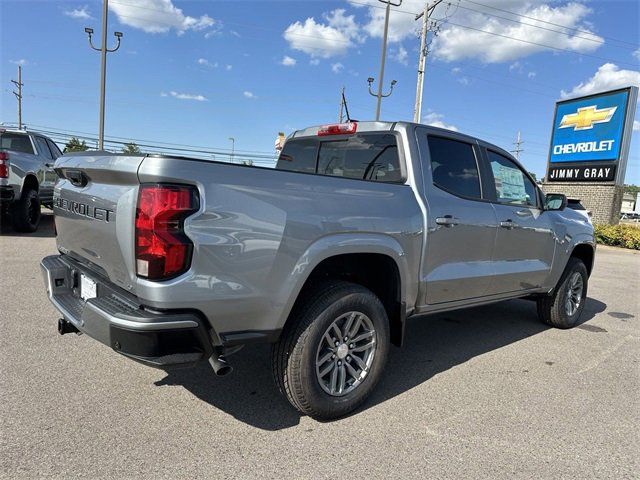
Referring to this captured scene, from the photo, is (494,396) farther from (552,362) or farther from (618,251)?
(618,251)

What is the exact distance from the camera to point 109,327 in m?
2.31

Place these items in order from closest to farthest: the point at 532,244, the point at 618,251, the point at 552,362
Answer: the point at 552,362, the point at 532,244, the point at 618,251

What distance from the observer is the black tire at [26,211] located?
9305mm

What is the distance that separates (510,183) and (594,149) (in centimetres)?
1698

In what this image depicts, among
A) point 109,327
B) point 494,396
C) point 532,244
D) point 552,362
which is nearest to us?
point 109,327

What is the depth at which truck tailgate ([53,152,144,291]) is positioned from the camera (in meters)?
2.37

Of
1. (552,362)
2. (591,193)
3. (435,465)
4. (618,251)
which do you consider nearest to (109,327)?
(435,465)

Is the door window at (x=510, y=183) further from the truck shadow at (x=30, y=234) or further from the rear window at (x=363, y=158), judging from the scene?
the truck shadow at (x=30, y=234)

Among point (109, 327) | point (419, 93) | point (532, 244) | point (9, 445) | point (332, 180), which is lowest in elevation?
point (9, 445)

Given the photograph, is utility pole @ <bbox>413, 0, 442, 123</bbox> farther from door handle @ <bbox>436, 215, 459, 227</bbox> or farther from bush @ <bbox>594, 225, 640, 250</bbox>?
door handle @ <bbox>436, 215, 459, 227</bbox>

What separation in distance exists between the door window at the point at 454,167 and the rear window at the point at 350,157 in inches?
13.4

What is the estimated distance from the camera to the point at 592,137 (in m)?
18.7

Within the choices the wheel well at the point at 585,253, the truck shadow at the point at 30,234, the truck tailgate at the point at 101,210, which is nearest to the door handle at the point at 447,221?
the truck tailgate at the point at 101,210

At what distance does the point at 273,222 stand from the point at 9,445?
1814mm
